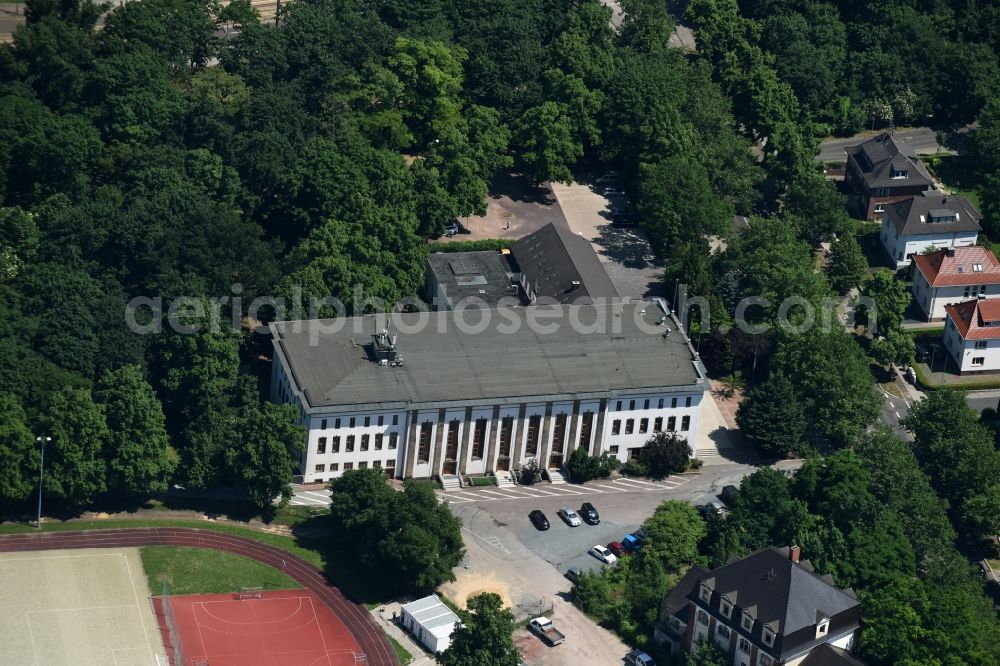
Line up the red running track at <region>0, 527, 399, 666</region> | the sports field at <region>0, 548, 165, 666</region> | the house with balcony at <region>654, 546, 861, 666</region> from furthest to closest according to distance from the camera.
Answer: the red running track at <region>0, 527, 399, 666</region>
the house with balcony at <region>654, 546, 861, 666</region>
the sports field at <region>0, 548, 165, 666</region>

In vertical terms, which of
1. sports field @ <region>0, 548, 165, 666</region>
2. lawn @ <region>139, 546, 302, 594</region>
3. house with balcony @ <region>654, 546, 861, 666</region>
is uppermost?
house with balcony @ <region>654, 546, 861, 666</region>

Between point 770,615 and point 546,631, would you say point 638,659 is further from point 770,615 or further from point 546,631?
point 770,615

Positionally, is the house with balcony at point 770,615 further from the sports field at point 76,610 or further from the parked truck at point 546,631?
the sports field at point 76,610

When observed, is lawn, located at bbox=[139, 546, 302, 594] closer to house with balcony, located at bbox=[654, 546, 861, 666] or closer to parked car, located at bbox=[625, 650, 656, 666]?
parked car, located at bbox=[625, 650, 656, 666]

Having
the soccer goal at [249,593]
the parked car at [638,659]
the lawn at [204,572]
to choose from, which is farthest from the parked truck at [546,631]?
the soccer goal at [249,593]

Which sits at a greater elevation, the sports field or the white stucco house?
the white stucco house

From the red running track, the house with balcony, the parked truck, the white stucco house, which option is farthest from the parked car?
the red running track
